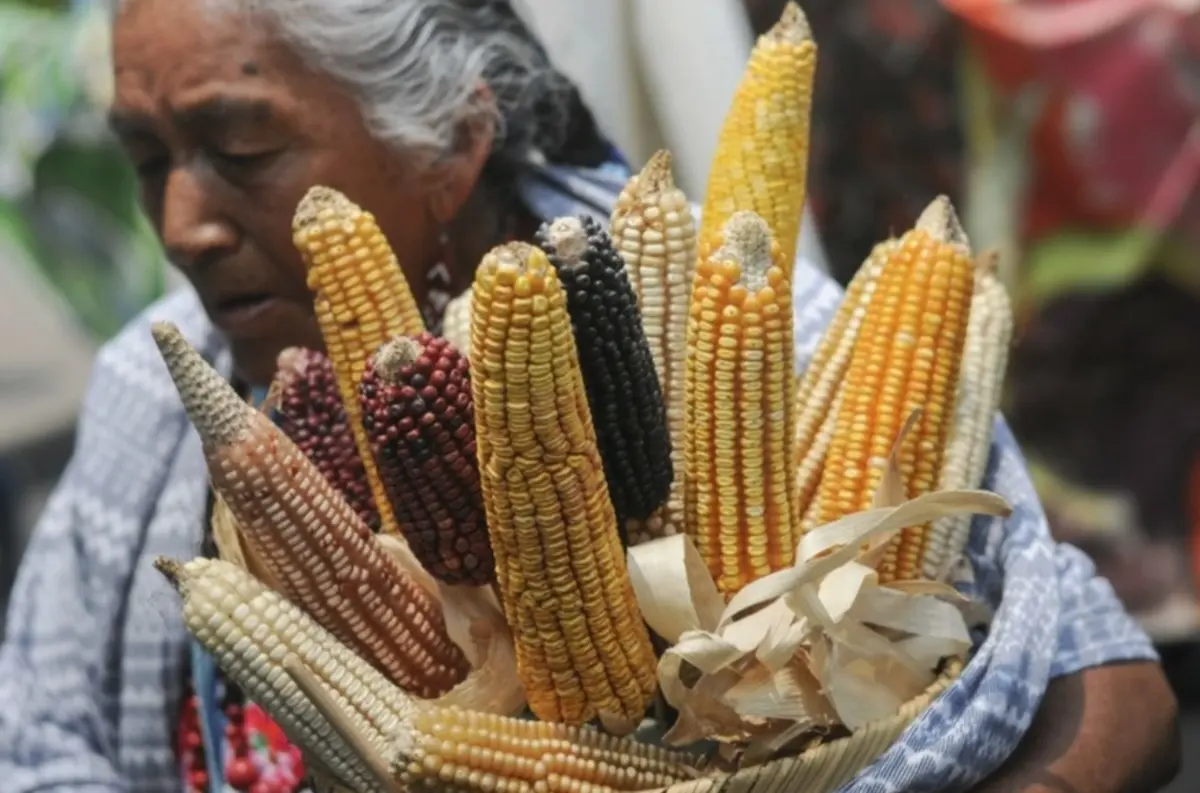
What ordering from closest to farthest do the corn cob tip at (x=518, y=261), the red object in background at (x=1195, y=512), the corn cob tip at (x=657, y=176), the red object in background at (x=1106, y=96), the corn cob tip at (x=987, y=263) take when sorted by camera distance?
1. the corn cob tip at (x=518, y=261)
2. the corn cob tip at (x=657, y=176)
3. the corn cob tip at (x=987, y=263)
4. the red object in background at (x=1106, y=96)
5. the red object in background at (x=1195, y=512)

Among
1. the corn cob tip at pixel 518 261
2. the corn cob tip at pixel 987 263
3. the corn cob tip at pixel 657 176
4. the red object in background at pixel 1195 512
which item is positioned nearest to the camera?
the corn cob tip at pixel 518 261

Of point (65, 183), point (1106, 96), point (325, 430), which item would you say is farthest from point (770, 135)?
point (65, 183)

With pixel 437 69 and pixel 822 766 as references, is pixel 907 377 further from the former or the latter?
pixel 437 69

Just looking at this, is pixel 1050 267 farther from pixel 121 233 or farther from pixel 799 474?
pixel 121 233

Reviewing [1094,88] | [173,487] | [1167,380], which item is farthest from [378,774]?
[1167,380]

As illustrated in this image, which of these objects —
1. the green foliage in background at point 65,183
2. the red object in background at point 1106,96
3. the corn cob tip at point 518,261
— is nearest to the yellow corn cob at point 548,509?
the corn cob tip at point 518,261

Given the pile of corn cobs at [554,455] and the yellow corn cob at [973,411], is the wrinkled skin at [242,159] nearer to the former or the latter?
the pile of corn cobs at [554,455]

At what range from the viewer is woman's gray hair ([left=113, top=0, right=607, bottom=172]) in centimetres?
72

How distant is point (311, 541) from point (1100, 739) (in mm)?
388

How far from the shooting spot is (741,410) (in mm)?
587

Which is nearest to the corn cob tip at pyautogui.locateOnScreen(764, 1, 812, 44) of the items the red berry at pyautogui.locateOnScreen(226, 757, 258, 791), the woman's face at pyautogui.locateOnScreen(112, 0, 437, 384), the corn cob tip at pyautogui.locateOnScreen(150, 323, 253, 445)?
the woman's face at pyautogui.locateOnScreen(112, 0, 437, 384)

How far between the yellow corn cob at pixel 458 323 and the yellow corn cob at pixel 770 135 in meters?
0.13

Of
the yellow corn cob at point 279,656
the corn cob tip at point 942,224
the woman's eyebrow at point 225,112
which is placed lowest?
the yellow corn cob at point 279,656

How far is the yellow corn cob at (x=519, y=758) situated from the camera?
56cm
